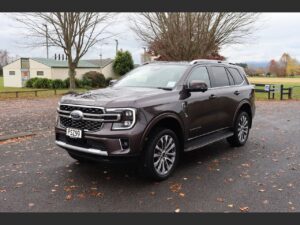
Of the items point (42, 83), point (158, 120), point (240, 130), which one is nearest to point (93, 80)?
point (42, 83)

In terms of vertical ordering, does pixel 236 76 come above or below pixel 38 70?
below

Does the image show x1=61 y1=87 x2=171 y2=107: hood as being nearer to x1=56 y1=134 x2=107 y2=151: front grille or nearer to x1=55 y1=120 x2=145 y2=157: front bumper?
x1=55 y1=120 x2=145 y2=157: front bumper

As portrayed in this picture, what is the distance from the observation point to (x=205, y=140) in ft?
21.3

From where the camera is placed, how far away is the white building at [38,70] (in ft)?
139

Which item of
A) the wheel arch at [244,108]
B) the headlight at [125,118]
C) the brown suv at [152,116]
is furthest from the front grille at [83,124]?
the wheel arch at [244,108]

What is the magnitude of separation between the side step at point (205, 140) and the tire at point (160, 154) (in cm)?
35

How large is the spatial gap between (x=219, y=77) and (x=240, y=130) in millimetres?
1486

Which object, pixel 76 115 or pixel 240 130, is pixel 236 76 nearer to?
pixel 240 130

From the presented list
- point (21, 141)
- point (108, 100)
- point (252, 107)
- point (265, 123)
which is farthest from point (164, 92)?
point (265, 123)

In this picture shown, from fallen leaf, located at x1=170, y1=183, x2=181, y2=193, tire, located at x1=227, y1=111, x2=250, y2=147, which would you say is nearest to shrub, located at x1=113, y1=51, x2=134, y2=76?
tire, located at x1=227, y1=111, x2=250, y2=147

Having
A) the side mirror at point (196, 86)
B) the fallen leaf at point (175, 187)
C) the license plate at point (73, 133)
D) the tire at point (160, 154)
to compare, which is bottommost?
the fallen leaf at point (175, 187)

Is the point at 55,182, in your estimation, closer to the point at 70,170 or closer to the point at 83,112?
the point at 70,170

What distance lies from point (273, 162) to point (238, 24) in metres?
20.8

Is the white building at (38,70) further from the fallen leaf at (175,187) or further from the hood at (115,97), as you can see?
the fallen leaf at (175,187)
